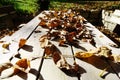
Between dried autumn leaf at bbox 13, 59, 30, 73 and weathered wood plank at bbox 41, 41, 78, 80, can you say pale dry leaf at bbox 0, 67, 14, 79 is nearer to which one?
dried autumn leaf at bbox 13, 59, 30, 73

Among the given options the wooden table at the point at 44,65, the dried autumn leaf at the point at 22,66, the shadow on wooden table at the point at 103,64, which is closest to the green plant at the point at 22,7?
the wooden table at the point at 44,65

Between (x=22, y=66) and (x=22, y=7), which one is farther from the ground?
(x=22, y=66)

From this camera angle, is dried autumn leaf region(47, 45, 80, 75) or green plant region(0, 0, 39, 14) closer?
dried autumn leaf region(47, 45, 80, 75)

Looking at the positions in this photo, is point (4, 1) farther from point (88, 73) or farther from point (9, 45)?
point (88, 73)

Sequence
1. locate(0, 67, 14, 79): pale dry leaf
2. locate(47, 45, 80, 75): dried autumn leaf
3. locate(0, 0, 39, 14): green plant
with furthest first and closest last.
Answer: locate(0, 0, 39, 14): green plant
locate(47, 45, 80, 75): dried autumn leaf
locate(0, 67, 14, 79): pale dry leaf

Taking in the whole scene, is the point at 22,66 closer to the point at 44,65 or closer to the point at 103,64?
the point at 44,65

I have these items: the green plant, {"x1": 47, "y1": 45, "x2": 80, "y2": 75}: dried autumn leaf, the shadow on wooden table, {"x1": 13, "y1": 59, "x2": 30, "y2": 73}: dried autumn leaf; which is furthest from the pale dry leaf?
the green plant

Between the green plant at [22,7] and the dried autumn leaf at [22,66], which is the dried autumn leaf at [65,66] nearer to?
the dried autumn leaf at [22,66]

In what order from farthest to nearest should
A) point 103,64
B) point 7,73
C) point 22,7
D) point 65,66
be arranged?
point 22,7 → point 103,64 → point 65,66 → point 7,73

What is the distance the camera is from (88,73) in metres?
1.31

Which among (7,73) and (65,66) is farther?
(65,66)

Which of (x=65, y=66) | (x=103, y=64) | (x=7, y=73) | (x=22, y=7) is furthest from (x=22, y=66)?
(x=22, y=7)

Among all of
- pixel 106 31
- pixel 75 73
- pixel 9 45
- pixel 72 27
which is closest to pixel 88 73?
pixel 75 73

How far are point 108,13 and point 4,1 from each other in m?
4.66
